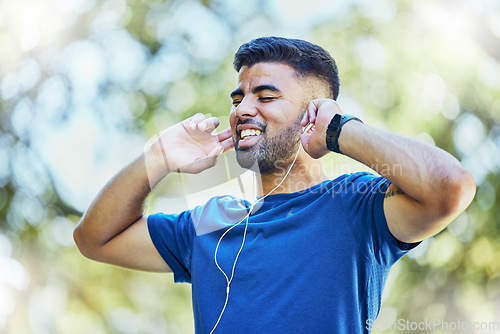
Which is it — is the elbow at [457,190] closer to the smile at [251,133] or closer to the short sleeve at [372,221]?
the short sleeve at [372,221]

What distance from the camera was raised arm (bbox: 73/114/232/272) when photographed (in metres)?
→ 1.26

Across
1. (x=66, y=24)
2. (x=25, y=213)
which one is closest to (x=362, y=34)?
(x=66, y=24)

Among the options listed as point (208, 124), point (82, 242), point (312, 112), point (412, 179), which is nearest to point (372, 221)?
point (412, 179)

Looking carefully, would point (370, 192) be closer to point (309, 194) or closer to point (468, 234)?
point (309, 194)

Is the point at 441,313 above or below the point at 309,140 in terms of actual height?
below

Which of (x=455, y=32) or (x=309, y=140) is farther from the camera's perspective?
(x=455, y=32)

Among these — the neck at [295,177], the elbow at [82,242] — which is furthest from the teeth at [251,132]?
the elbow at [82,242]

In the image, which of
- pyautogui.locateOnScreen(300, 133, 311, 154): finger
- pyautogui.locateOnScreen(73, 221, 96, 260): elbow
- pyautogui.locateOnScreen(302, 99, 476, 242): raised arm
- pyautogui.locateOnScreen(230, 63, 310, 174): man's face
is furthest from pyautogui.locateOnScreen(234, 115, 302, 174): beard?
pyautogui.locateOnScreen(73, 221, 96, 260): elbow

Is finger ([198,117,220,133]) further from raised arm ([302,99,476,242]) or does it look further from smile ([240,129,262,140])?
raised arm ([302,99,476,242])

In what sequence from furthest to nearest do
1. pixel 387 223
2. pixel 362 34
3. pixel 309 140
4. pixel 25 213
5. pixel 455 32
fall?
pixel 25 213
pixel 362 34
pixel 455 32
pixel 309 140
pixel 387 223

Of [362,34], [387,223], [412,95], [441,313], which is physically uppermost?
[387,223]

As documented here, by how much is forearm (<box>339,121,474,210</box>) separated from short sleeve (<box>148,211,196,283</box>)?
50 centimetres

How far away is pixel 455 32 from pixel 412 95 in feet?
1.22

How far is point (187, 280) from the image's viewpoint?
130 cm
